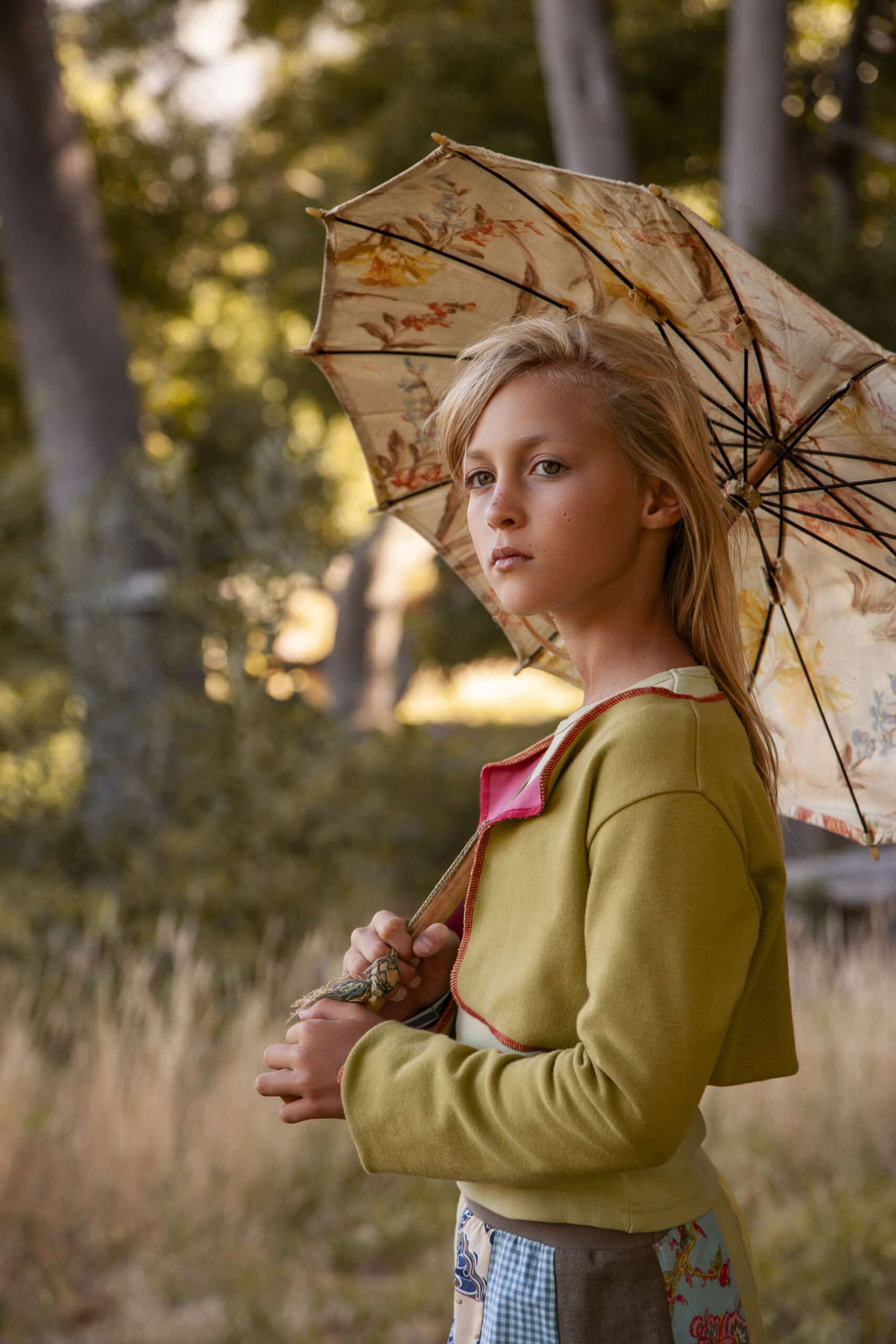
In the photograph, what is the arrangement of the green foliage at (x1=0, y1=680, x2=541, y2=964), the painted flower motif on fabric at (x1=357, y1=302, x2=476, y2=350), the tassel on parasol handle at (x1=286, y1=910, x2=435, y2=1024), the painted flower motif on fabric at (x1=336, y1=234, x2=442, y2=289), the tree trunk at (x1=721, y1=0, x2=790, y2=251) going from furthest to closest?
the tree trunk at (x1=721, y1=0, x2=790, y2=251) → the green foliage at (x1=0, y1=680, x2=541, y2=964) → the painted flower motif on fabric at (x1=357, y1=302, x2=476, y2=350) → the painted flower motif on fabric at (x1=336, y1=234, x2=442, y2=289) → the tassel on parasol handle at (x1=286, y1=910, x2=435, y2=1024)

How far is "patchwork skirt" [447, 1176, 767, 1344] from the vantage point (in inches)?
49.2

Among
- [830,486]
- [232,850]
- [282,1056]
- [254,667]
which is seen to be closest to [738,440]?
[830,486]

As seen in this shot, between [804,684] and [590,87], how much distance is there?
5002 mm

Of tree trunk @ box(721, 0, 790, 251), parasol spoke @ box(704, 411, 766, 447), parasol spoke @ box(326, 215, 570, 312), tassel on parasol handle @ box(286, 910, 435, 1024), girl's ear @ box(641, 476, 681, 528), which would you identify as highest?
tree trunk @ box(721, 0, 790, 251)

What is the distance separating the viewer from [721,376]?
1.53m

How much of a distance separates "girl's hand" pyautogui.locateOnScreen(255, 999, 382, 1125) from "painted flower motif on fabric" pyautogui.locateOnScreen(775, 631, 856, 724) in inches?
31.6

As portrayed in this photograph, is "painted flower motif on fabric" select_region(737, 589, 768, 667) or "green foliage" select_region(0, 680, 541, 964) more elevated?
"green foliage" select_region(0, 680, 541, 964)

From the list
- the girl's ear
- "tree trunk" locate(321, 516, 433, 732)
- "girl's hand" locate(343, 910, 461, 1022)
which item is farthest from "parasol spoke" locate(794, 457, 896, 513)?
"tree trunk" locate(321, 516, 433, 732)

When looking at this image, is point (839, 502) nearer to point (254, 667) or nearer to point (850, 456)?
point (850, 456)

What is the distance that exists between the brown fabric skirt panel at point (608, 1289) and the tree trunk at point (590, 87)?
5.41 metres

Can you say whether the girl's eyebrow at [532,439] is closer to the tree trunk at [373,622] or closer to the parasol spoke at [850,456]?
the parasol spoke at [850,456]

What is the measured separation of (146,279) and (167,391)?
6.83 feet

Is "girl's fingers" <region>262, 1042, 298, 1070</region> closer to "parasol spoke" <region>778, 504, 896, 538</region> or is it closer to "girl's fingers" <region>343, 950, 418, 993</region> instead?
"girl's fingers" <region>343, 950, 418, 993</region>

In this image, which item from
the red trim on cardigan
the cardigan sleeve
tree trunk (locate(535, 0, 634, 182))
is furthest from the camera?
tree trunk (locate(535, 0, 634, 182))
